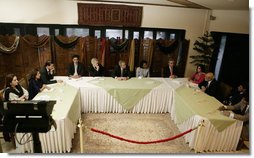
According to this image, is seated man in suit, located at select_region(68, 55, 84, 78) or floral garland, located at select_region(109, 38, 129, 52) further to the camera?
floral garland, located at select_region(109, 38, 129, 52)

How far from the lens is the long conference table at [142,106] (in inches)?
115

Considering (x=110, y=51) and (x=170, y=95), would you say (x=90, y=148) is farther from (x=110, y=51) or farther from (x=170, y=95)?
(x=110, y=51)

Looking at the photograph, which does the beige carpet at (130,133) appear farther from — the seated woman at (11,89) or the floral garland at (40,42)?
the floral garland at (40,42)

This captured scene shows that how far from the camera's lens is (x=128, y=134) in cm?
358

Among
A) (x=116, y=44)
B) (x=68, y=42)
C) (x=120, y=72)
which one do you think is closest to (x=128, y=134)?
(x=120, y=72)

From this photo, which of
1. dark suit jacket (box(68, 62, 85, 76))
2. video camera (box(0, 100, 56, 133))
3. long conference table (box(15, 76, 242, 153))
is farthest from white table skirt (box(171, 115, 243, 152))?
dark suit jacket (box(68, 62, 85, 76))

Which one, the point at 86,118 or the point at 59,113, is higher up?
the point at 59,113

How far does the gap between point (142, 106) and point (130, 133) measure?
2.51ft

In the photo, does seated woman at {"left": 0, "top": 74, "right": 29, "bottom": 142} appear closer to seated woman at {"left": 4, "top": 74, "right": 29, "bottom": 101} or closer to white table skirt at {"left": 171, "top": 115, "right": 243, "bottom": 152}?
seated woman at {"left": 4, "top": 74, "right": 29, "bottom": 101}

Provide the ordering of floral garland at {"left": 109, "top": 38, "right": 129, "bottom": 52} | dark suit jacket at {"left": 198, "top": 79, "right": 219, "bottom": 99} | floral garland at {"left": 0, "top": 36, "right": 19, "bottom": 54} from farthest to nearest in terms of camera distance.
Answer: floral garland at {"left": 109, "top": 38, "right": 129, "bottom": 52} < floral garland at {"left": 0, "top": 36, "right": 19, "bottom": 54} < dark suit jacket at {"left": 198, "top": 79, "right": 219, "bottom": 99}

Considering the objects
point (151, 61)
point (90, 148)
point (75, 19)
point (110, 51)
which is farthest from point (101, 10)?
point (90, 148)

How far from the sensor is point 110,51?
5.54 metres

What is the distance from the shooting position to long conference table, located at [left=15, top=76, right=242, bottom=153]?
2920 millimetres

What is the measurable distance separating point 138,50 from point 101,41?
1.06 m
